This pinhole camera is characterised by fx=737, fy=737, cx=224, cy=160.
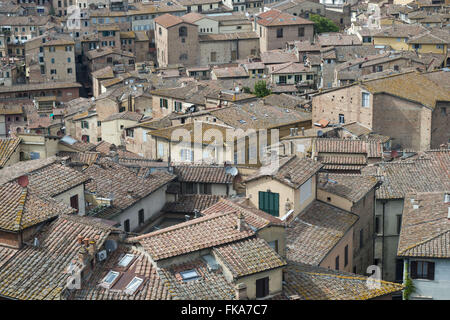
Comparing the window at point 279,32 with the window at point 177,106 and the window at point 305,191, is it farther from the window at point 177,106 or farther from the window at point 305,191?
the window at point 305,191

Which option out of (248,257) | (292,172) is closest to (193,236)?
(248,257)

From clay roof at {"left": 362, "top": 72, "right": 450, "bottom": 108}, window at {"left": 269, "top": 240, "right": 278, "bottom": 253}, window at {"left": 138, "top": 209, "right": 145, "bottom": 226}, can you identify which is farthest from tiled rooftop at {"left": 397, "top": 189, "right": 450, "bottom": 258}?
clay roof at {"left": 362, "top": 72, "right": 450, "bottom": 108}

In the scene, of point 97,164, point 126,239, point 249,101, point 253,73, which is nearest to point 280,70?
point 253,73

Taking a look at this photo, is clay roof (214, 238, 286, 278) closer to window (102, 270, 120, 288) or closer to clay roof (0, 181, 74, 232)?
window (102, 270, 120, 288)

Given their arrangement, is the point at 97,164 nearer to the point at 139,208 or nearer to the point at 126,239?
the point at 139,208

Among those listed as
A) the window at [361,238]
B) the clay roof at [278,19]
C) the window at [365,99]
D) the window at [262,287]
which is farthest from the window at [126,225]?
the clay roof at [278,19]
